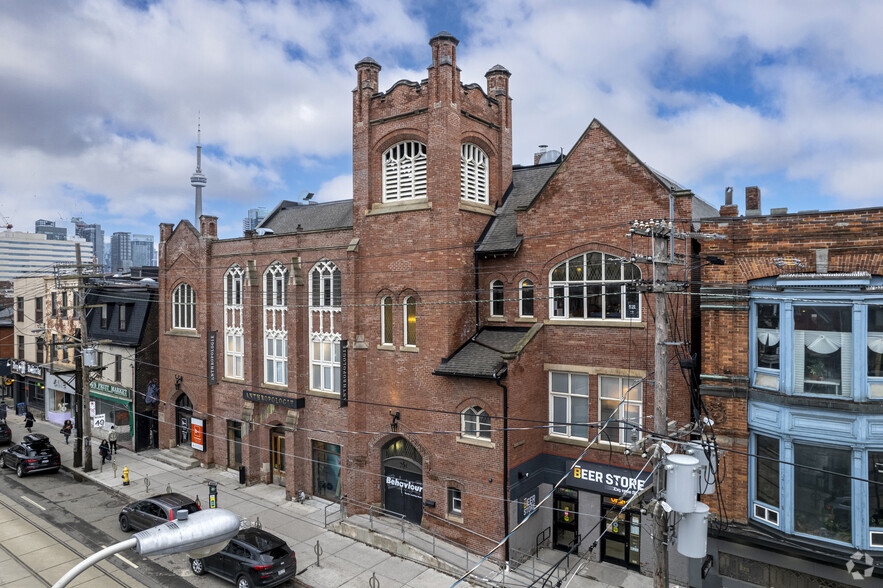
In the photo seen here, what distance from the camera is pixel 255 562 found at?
54.4 feet

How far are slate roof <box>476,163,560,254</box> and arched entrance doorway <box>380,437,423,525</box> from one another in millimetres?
8246

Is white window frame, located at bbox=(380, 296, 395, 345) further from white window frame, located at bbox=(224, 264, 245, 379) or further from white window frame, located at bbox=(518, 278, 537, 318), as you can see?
white window frame, located at bbox=(224, 264, 245, 379)

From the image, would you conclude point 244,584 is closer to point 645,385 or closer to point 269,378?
point 269,378

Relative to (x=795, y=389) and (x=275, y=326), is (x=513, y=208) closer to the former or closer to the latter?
(x=795, y=389)

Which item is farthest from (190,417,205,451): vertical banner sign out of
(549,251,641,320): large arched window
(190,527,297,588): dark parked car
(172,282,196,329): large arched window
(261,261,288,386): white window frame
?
(549,251,641,320): large arched window

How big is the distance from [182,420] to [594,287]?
82.1ft

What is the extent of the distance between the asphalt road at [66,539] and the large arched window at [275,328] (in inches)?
340

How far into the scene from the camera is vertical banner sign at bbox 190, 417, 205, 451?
2922 cm

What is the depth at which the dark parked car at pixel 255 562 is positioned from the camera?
16.5 m

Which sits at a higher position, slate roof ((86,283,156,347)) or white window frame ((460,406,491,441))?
slate roof ((86,283,156,347))

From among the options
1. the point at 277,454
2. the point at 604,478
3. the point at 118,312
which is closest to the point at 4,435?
the point at 118,312

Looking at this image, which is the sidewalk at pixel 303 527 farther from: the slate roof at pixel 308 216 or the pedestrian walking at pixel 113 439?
the slate roof at pixel 308 216

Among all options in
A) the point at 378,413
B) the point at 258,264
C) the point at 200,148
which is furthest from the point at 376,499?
the point at 200,148

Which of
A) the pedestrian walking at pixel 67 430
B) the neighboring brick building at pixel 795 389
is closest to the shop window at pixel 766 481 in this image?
the neighboring brick building at pixel 795 389
